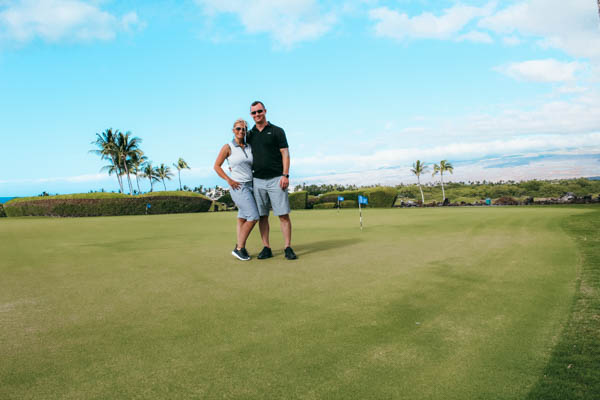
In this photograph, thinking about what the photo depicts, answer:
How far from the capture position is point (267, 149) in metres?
5.72

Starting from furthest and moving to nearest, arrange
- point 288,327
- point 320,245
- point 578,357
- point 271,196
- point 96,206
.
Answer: point 96,206, point 320,245, point 271,196, point 288,327, point 578,357

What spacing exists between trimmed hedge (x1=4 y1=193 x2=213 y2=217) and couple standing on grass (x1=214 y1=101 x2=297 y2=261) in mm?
31406

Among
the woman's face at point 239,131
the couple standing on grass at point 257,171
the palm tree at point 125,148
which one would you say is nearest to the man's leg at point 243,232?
the couple standing on grass at point 257,171

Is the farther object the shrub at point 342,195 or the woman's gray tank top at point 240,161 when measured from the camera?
the shrub at point 342,195

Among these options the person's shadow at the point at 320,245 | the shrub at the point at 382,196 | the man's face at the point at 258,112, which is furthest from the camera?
the shrub at the point at 382,196

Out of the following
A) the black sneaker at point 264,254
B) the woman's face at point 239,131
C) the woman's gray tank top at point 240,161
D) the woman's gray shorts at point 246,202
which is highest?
the woman's face at point 239,131

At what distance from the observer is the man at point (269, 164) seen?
225 inches

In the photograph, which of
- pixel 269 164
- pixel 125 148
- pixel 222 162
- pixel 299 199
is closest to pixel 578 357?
pixel 269 164

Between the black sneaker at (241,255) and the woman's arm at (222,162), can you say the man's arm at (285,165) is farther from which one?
the black sneaker at (241,255)

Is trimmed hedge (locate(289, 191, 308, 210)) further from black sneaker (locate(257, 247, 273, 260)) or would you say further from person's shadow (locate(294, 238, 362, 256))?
black sneaker (locate(257, 247, 273, 260))

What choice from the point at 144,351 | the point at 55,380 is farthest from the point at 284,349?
the point at 55,380

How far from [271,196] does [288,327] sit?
3310 millimetres

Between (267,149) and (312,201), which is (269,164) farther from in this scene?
(312,201)

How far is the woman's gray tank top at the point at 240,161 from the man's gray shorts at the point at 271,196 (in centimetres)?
21
